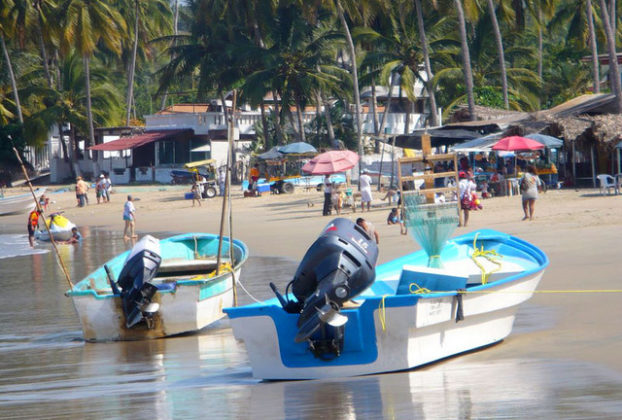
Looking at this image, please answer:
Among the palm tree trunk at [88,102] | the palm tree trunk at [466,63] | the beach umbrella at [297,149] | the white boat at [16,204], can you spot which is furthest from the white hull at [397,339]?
the palm tree trunk at [88,102]

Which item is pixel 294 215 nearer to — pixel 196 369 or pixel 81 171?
pixel 196 369

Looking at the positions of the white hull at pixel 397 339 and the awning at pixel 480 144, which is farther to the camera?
the awning at pixel 480 144

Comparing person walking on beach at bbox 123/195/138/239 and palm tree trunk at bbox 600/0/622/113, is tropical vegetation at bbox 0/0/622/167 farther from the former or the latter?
person walking on beach at bbox 123/195/138/239

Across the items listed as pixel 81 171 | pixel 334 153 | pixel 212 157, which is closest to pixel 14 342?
pixel 334 153

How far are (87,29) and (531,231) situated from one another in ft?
97.7

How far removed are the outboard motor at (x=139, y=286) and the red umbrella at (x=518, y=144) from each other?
17016mm

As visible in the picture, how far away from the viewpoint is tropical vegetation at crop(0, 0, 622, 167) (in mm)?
38281

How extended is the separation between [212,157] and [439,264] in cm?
3546

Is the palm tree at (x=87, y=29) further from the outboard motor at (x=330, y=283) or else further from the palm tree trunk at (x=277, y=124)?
the outboard motor at (x=330, y=283)

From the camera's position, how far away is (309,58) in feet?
133

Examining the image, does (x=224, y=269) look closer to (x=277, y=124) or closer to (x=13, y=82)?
(x=277, y=124)

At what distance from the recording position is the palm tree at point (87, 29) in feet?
137

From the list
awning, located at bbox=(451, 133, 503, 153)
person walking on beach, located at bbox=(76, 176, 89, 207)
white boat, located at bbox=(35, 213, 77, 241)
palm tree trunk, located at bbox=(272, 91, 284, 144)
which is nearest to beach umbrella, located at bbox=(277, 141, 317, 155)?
awning, located at bbox=(451, 133, 503, 153)

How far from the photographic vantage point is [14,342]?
35.5 feet
